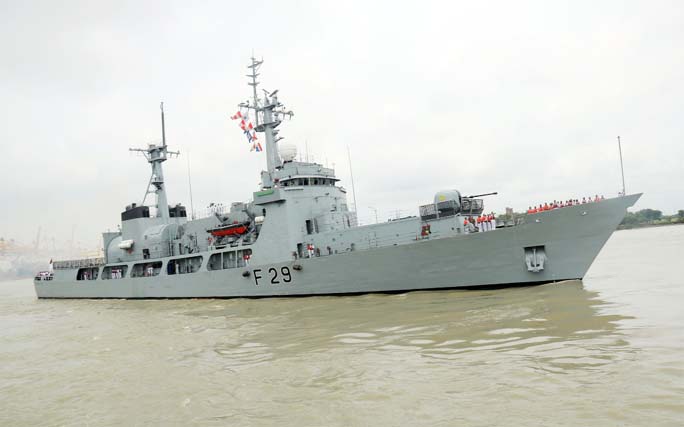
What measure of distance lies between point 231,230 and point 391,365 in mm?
14923

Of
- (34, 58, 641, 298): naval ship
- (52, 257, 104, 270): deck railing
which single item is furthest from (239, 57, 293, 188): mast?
(52, 257, 104, 270): deck railing

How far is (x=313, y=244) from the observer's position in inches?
738

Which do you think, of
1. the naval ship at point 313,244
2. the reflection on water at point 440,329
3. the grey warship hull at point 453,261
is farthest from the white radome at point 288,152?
the reflection on water at point 440,329

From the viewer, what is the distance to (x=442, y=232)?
52.4 ft

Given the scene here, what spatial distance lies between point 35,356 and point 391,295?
10.5 meters

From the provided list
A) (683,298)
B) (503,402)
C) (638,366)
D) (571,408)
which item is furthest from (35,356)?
(683,298)

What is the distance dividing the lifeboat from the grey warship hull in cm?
202

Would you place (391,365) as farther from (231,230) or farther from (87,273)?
(87,273)

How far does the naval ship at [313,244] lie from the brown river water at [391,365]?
1141mm

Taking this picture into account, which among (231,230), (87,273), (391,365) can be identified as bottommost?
(391,365)

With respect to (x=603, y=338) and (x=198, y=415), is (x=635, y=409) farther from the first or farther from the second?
(x=198, y=415)

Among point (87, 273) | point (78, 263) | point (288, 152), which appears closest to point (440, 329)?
point (288, 152)

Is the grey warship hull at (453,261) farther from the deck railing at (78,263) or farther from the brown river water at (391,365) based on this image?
the deck railing at (78,263)

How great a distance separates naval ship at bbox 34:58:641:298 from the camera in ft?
47.0
